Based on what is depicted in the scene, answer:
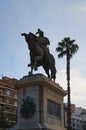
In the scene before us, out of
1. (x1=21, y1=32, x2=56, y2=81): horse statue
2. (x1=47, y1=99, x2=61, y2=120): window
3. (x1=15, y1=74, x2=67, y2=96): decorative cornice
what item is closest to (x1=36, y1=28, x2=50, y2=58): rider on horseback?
(x1=21, y1=32, x2=56, y2=81): horse statue

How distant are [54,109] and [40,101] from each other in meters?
1.89

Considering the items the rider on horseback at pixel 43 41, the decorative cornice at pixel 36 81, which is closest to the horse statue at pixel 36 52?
the rider on horseback at pixel 43 41

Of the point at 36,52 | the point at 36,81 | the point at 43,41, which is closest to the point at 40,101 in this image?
the point at 36,81

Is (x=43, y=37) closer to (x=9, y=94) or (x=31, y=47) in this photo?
(x=31, y=47)

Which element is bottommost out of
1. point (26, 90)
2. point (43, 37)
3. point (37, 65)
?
point (26, 90)

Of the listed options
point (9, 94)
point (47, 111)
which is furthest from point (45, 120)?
point (9, 94)

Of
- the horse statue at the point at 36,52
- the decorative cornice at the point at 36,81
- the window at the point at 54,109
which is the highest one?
the horse statue at the point at 36,52

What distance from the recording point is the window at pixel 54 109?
17.9 metres

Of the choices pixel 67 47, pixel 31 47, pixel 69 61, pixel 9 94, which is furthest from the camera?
pixel 9 94

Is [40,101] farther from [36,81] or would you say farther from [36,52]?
[36,52]

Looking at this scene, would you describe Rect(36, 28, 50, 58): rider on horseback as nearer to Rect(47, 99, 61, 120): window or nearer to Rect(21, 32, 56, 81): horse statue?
Rect(21, 32, 56, 81): horse statue

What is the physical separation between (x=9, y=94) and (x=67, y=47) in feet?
161

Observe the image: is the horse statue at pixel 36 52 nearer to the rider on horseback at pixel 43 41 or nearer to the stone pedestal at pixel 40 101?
the rider on horseback at pixel 43 41

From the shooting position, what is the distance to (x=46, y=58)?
19.5 metres
